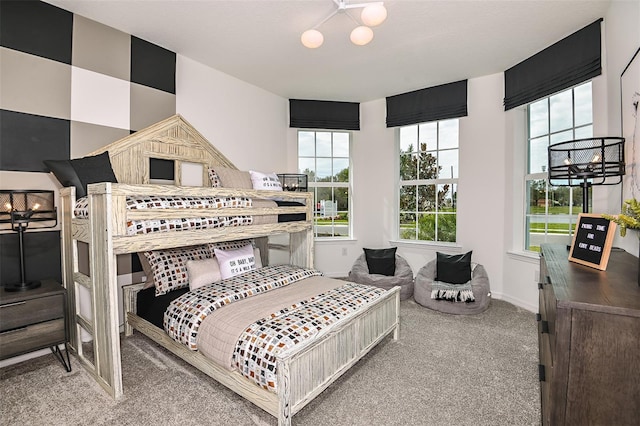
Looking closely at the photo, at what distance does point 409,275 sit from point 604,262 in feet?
8.16

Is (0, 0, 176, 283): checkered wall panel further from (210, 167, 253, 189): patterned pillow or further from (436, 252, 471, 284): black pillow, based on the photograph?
(436, 252, 471, 284): black pillow

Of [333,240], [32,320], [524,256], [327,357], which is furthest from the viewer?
[333,240]

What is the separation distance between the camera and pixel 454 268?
3617 mm

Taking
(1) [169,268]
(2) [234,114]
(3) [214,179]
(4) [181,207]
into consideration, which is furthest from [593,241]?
(2) [234,114]

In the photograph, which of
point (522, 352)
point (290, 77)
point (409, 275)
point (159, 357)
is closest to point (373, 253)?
point (409, 275)

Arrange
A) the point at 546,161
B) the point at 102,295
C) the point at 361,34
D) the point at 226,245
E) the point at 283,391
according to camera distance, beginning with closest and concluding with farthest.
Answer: the point at 283,391 < the point at 102,295 < the point at 361,34 < the point at 226,245 < the point at 546,161

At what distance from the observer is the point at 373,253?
4293 millimetres

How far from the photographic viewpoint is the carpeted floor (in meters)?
1.68

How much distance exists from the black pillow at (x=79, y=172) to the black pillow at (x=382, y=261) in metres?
3.09

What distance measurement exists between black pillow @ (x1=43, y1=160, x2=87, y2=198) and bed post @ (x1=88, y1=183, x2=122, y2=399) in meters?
0.44

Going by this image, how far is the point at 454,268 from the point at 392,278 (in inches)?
28.3

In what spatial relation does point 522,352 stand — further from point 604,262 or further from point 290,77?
point 290,77

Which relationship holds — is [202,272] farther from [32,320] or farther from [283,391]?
[283,391]

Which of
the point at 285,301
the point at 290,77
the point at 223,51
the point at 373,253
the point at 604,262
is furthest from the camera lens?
the point at 373,253
